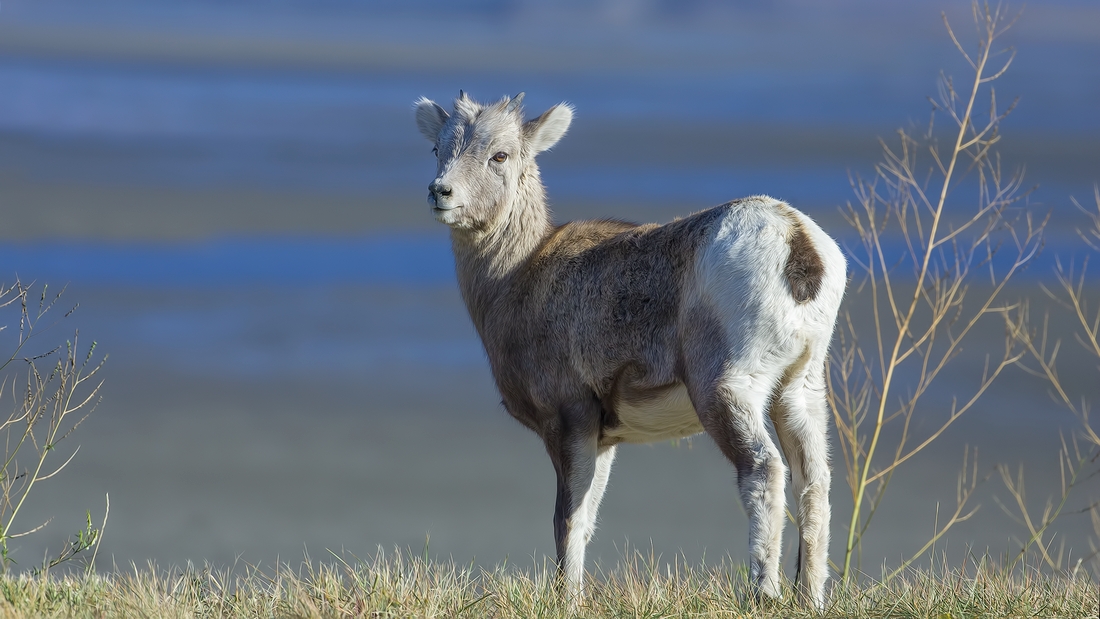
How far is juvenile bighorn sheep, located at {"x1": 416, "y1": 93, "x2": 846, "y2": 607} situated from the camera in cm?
600

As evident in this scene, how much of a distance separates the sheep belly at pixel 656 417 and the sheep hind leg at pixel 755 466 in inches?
17.6

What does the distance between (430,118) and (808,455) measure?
3.79 m

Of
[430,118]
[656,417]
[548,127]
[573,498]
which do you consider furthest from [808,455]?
[430,118]

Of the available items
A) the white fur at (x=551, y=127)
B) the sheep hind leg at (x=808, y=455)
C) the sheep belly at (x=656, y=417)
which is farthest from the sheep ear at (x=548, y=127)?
the sheep hind leg at (x=808, y=455)

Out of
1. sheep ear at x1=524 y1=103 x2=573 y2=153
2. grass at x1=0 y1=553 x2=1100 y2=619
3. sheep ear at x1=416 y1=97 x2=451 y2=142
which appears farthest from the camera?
sheep ear at x1=416 y1=97 x2=451 y2=142

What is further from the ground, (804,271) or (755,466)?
(804,271)

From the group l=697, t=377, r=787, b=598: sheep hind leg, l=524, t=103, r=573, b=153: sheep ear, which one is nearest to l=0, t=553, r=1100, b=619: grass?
l=697, t=377, r=787, b=598: sheep hind leg

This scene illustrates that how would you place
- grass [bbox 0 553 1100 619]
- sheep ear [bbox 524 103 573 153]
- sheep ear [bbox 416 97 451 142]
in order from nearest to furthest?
grass [bbox 0 553 1100 619] → sheep ear [bbox 524 103 573 153] → sheep ear [bbox 416 97 451 142]

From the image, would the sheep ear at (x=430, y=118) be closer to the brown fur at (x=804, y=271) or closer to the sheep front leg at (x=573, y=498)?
the sheep front leg at (x=573, y=498)

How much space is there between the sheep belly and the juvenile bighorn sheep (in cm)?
1

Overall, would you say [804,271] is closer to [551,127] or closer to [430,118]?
[551,127]

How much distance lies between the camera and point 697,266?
6266 mm

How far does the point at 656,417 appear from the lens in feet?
21.9

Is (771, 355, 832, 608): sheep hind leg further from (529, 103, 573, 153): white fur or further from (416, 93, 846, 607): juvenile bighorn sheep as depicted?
(529, 103, 573, 153): white fur
